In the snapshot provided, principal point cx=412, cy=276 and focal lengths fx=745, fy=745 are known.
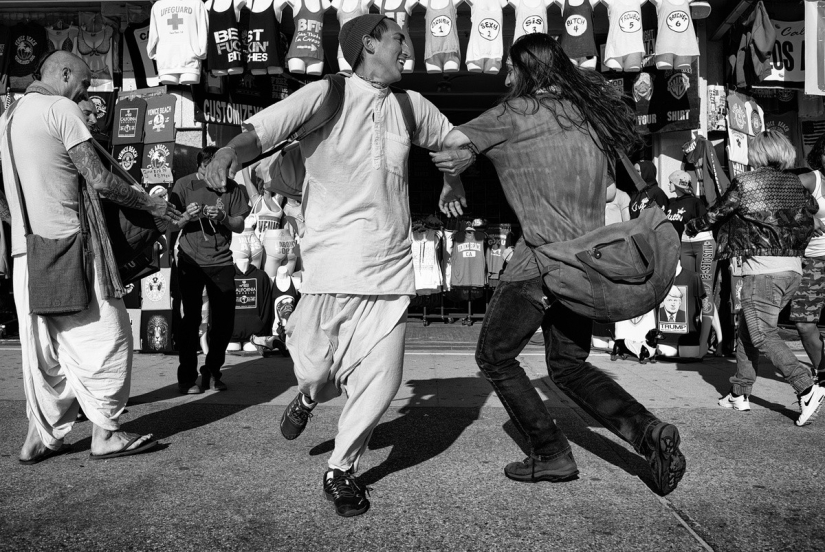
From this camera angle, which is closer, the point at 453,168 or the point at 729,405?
the point at 453,168

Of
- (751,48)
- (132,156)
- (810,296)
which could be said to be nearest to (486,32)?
(751,48)

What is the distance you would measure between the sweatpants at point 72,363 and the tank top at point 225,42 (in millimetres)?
5319

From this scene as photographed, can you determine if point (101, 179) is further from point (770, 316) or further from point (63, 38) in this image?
point (63, 38)

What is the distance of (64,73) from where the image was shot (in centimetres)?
383

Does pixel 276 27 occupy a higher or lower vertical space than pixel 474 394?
higher

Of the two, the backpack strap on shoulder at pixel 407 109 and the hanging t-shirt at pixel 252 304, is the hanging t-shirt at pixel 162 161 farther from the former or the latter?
the backpack strap on shoulder at pixel 407 109

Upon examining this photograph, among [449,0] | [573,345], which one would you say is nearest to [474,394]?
[573,345]

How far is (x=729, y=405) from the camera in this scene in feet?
17.3

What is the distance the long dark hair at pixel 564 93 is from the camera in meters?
3.27

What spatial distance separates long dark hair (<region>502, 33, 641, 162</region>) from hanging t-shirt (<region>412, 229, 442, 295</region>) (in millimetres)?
6995

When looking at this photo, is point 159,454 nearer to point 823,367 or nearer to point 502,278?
point 502,278

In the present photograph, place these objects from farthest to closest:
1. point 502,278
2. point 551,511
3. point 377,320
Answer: point 502,278, point 377,320, point 551,511

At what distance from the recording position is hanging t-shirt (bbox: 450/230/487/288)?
412 inches

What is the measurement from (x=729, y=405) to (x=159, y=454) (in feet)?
12.5
